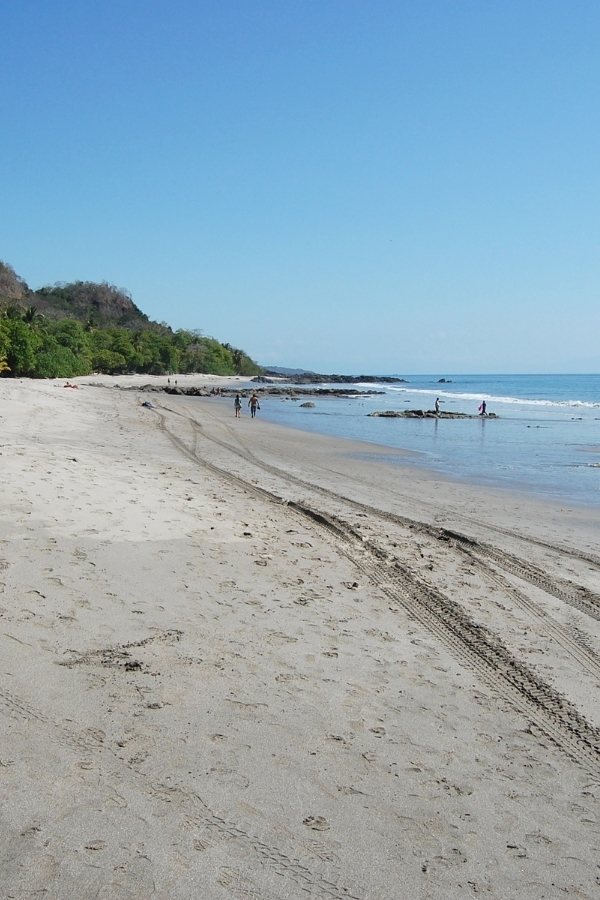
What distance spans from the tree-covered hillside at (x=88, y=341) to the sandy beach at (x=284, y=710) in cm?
5054

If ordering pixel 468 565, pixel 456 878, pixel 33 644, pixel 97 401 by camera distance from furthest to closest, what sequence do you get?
pixel 97 401, pixel 468 565, pixel 33 644, pixel 456 878

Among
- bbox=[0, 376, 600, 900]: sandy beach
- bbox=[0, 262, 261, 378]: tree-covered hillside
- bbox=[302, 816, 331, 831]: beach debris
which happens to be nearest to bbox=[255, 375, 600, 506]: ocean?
bbox=[0, 376, 600, 900]: sandy beach

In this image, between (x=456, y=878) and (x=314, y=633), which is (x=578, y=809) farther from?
(x=314, y=633)

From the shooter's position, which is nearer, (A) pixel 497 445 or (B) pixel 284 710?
(B) pixel 284 710

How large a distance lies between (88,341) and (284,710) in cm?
9048

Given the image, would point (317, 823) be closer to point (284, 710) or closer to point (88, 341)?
point (284, 710)

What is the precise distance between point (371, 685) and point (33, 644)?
8.27 ft

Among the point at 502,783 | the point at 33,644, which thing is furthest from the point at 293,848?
the point at 33,644

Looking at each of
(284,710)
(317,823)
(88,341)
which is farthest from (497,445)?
(88,341)

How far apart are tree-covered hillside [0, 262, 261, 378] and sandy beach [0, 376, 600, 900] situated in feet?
166

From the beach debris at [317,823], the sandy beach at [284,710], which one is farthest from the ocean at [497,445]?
the beach debris at [317,823]

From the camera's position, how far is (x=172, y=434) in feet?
85.5

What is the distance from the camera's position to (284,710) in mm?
4723

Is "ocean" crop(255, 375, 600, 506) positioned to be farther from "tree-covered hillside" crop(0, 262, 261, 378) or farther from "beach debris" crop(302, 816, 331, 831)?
"tree-covered hillside" crop(0, 262, 261, 378)
